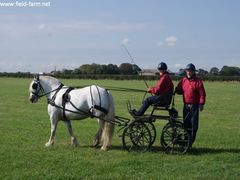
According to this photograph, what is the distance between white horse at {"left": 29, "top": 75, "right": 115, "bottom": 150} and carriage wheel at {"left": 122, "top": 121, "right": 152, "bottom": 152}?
62 centimetres

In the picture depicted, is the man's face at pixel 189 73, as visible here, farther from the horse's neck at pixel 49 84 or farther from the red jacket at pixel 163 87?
the horse's neck at pixel 49 84

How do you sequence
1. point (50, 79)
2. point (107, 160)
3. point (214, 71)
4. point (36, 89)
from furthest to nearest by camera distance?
point (214, 71)
point (50, 79)
point (36, 89)
point (107, 160)

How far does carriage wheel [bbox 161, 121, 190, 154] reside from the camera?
1108 cm

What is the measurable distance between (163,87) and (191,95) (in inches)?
34.9

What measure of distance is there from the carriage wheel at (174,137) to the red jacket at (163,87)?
0.81m

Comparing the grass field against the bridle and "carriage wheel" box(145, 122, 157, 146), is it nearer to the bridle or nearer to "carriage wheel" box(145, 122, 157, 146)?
"carriage wheel" box(145, 122, 157, 146)

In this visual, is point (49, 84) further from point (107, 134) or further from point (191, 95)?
point (191, 95)

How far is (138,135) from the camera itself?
444 inches

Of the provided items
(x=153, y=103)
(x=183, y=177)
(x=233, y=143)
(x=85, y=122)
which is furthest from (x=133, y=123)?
(x=85, y=122)

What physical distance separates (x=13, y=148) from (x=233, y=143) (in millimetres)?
6442

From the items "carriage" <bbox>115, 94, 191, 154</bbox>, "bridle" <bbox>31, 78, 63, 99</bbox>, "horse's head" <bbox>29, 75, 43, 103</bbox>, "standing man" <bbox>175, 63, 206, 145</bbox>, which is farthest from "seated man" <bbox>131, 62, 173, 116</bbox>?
"horse's head" <bbox>29, 75, 43, 103</bbox>

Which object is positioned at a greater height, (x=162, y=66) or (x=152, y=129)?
(x=162, y=66)

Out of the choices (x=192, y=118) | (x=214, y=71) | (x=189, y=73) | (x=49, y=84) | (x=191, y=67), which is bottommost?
(x=192, y=118)

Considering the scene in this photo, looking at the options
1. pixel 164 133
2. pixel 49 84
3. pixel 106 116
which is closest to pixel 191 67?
pixel 164 133
